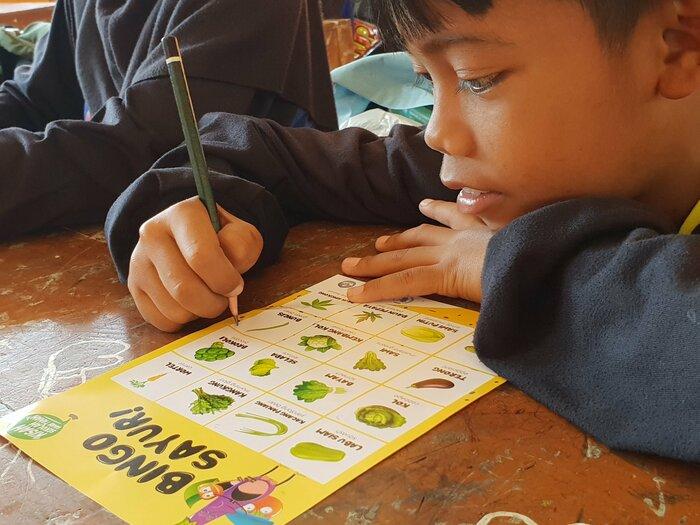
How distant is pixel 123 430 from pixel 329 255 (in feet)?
1.17

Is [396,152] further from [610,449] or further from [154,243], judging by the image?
[610,449]

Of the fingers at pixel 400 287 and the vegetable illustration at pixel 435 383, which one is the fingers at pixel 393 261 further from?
the vegetable illustration at pixel 435 383

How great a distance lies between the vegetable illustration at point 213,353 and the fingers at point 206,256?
60 mm

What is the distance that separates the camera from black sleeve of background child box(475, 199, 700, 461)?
43cm

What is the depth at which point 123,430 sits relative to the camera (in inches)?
19.0

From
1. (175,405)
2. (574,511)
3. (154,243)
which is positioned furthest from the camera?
(154,243)

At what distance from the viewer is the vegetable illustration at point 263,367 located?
0.55 meters

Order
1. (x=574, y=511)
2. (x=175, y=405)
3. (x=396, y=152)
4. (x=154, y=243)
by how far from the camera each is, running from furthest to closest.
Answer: (x=396, y=152)
(x=154, y=243)
(x=175, y=405)
(x=574, y=511)

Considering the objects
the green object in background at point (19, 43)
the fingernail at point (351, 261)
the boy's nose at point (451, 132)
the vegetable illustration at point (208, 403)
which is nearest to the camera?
the vegetable illustration at point (208, 403)

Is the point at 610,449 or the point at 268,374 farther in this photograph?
the point at 268,374

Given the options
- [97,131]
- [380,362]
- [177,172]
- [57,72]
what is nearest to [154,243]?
[177,172]

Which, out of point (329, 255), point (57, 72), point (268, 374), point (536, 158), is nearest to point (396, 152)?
point (329, 255)

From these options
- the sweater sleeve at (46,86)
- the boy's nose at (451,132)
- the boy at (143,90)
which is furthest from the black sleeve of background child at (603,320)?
the sweater sleeve at (46,86)

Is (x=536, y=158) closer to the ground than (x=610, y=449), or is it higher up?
higher up
